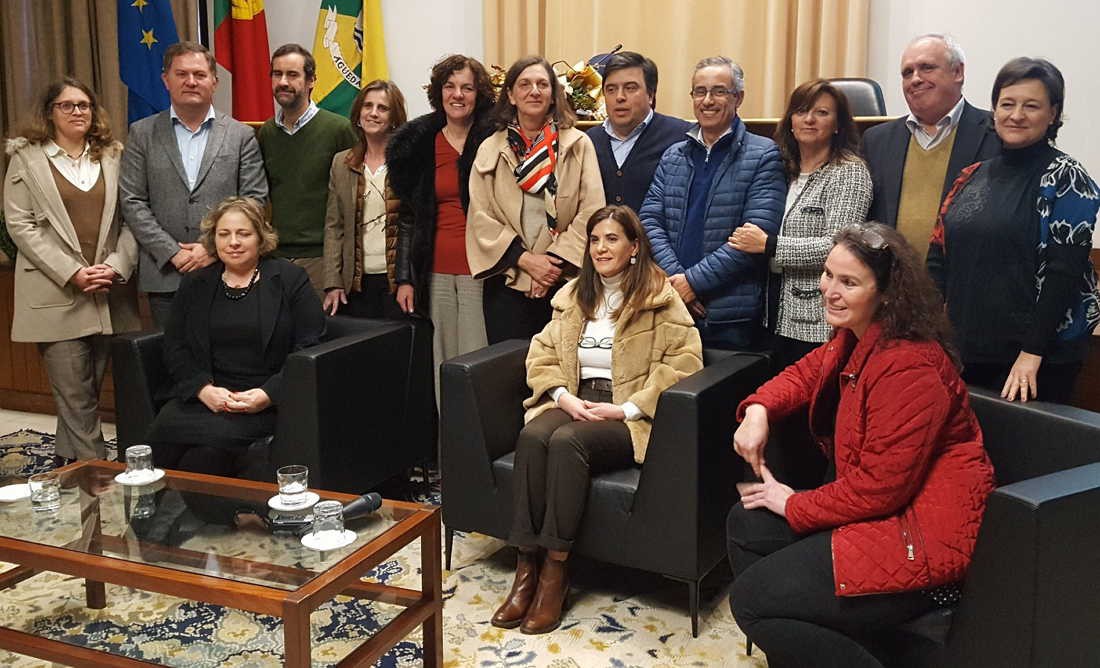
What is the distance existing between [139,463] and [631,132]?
1798 mm

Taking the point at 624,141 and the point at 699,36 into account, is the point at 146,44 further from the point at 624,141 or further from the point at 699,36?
the point at 624,141

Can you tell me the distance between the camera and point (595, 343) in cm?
292

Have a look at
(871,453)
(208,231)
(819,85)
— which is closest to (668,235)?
(819,85)

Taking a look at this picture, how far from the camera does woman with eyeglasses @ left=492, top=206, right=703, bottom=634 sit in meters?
2.66

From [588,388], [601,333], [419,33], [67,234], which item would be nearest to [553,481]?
[588,388]

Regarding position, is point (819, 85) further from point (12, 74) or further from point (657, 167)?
point (12, 74)

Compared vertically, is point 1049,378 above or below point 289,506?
above

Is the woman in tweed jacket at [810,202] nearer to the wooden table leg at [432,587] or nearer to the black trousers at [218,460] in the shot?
the wooden table leg at [432,587]

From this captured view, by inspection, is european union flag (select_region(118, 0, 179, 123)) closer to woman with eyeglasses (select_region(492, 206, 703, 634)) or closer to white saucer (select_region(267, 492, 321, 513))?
woman with eyeglasses (select_region(492, 206, 703, 634))

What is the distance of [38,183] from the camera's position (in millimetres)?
3604

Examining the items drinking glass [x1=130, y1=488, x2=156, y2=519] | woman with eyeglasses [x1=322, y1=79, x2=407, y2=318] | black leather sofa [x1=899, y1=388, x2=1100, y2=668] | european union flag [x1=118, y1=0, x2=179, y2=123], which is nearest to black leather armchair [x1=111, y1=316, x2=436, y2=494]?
woman with eyeglasses [x1=322, y1=79, x2=407, y2=318]

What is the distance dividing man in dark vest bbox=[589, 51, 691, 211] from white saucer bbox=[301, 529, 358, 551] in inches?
60.4

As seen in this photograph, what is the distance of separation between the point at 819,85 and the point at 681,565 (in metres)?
1.34

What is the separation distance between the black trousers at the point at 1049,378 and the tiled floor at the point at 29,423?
359 centimetres
